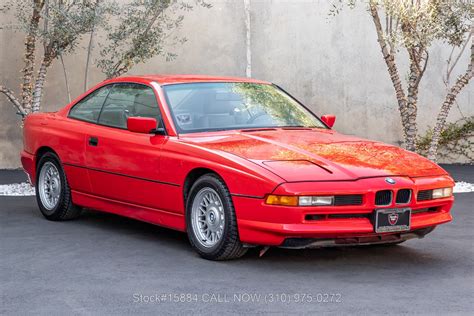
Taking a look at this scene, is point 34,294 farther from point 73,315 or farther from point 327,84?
point 327,84

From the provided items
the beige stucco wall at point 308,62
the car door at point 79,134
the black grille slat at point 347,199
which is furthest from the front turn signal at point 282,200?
the beige stucco wall at point 308,62

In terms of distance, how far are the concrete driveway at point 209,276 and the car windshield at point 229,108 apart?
41.9 inches

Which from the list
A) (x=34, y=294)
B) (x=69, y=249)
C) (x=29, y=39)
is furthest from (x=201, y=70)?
(x=34, y=294)

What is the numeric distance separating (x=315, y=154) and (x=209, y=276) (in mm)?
1248

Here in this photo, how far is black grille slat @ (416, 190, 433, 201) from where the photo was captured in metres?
7.47

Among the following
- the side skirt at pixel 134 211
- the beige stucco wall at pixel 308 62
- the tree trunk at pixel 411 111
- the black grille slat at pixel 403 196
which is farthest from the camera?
the beige stucco wall at pixel 308 62

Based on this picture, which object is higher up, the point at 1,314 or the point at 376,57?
the point at 376,57

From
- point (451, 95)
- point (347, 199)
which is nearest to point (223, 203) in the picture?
point (347, 199)

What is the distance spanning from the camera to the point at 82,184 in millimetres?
9281

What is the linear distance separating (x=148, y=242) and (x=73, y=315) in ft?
8.89

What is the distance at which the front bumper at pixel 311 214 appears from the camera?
23.1 ft

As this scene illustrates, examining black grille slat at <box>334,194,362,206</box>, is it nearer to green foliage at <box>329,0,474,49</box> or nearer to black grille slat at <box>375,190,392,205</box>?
black grille slat at <box>375,190,392,205</box>

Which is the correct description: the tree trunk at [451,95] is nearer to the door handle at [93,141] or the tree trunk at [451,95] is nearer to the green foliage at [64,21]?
the green foliage at [64,21]

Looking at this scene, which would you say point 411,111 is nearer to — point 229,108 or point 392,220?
point 229,108
